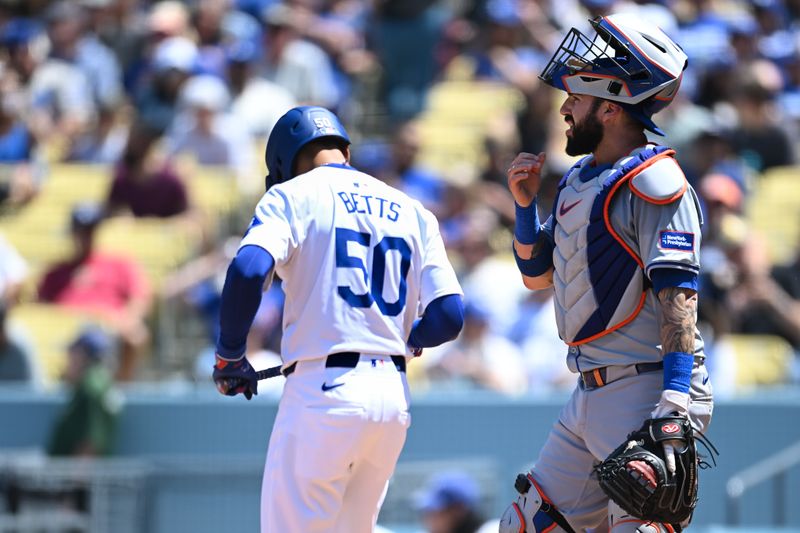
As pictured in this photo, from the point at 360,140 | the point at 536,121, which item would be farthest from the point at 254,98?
the point at 536,121

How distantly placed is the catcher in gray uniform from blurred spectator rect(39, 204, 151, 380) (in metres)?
6.33

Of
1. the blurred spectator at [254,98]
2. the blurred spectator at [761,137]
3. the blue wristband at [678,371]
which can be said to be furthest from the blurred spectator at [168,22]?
the blue wristband at [678,371]

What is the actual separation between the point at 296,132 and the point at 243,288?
2.56ft

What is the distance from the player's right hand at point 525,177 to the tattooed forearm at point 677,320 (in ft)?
2.31

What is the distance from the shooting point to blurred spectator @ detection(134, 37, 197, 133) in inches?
536

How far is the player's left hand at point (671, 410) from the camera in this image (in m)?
4.61

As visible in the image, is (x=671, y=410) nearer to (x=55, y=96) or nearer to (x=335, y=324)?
(x=335, y=324)

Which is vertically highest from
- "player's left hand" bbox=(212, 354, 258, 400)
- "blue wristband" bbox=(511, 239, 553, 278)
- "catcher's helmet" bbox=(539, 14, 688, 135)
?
"catcher's helmet" bbox=(539, 14, 688, 135)

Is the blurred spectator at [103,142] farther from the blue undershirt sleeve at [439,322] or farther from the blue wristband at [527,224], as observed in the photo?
the blue wristband at [527,224]

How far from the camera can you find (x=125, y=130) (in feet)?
45.9

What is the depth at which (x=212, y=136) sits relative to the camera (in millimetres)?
12867

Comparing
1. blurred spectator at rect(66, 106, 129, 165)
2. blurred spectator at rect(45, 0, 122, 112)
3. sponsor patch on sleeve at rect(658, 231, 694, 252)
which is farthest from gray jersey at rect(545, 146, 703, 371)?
blurred spectator at rect(45, 0, 122, 112)

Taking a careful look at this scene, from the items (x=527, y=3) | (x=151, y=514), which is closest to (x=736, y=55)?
(x=527, y=3)

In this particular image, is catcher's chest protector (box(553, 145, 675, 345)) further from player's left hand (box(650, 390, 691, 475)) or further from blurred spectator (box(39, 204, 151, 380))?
blurred spectator (box(39, 204, 151, 380))
